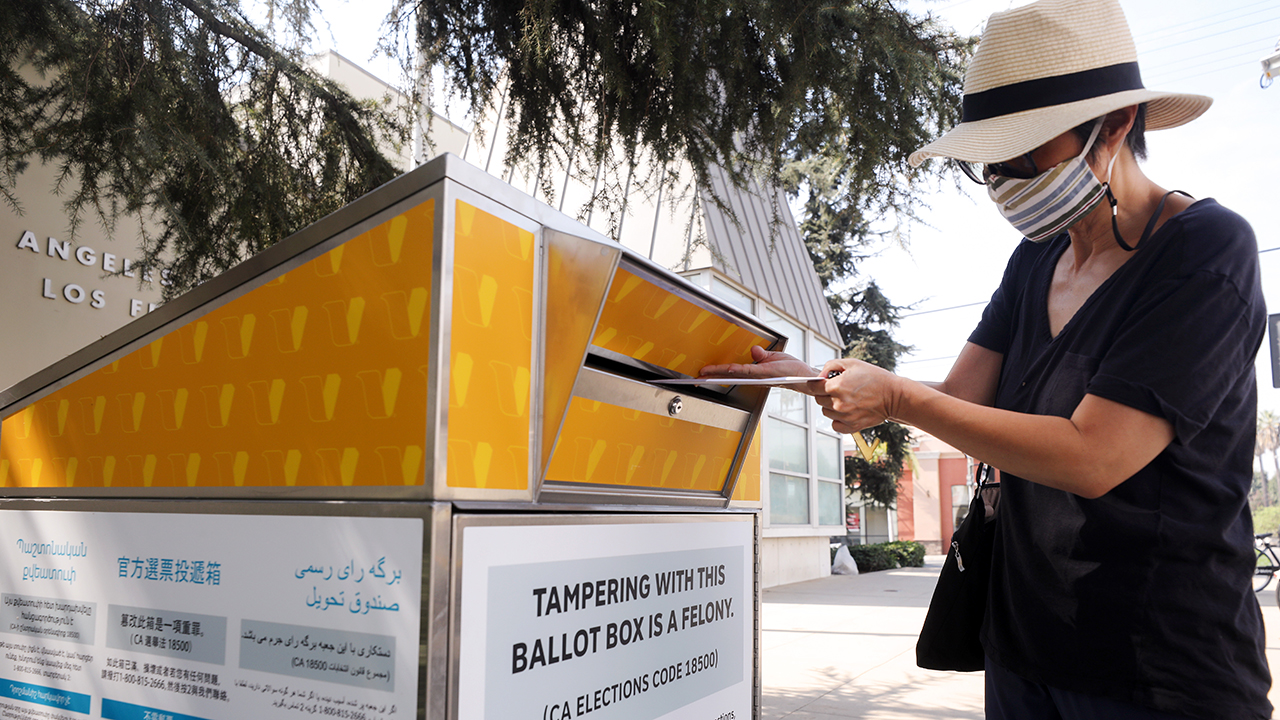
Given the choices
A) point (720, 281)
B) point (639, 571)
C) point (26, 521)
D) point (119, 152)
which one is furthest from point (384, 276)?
point (720, 281)

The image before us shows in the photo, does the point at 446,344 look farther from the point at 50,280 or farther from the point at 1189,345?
the point at 50,280

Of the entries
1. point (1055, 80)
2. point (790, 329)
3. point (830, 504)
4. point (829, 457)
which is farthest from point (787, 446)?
point (1055, 80)

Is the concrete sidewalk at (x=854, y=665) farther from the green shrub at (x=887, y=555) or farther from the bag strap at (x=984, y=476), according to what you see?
the green shrub at (x=887, y=555)

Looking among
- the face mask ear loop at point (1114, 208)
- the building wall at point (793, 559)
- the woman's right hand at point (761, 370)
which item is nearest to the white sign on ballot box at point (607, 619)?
the woman's right hand at point (761, 370)

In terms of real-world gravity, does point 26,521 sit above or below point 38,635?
above

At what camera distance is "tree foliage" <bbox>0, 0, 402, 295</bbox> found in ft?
10.4

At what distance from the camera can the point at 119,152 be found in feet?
10.8

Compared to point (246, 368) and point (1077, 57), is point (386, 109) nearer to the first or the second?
point (246, 368)

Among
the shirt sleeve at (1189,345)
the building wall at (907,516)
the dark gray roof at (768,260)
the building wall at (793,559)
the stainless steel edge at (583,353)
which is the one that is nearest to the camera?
the shirt sleeve at (1189,345)

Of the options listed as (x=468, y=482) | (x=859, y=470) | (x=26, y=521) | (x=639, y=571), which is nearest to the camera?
(x=468, y=482)

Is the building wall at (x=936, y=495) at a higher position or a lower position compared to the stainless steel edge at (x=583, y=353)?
lower

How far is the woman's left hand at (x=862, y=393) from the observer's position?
5.04 feet

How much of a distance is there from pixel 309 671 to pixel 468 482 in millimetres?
440

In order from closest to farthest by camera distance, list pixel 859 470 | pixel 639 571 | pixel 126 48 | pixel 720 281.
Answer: pixel 639 571
pixel 126 48
pixel 720 281
pixel 859 470
